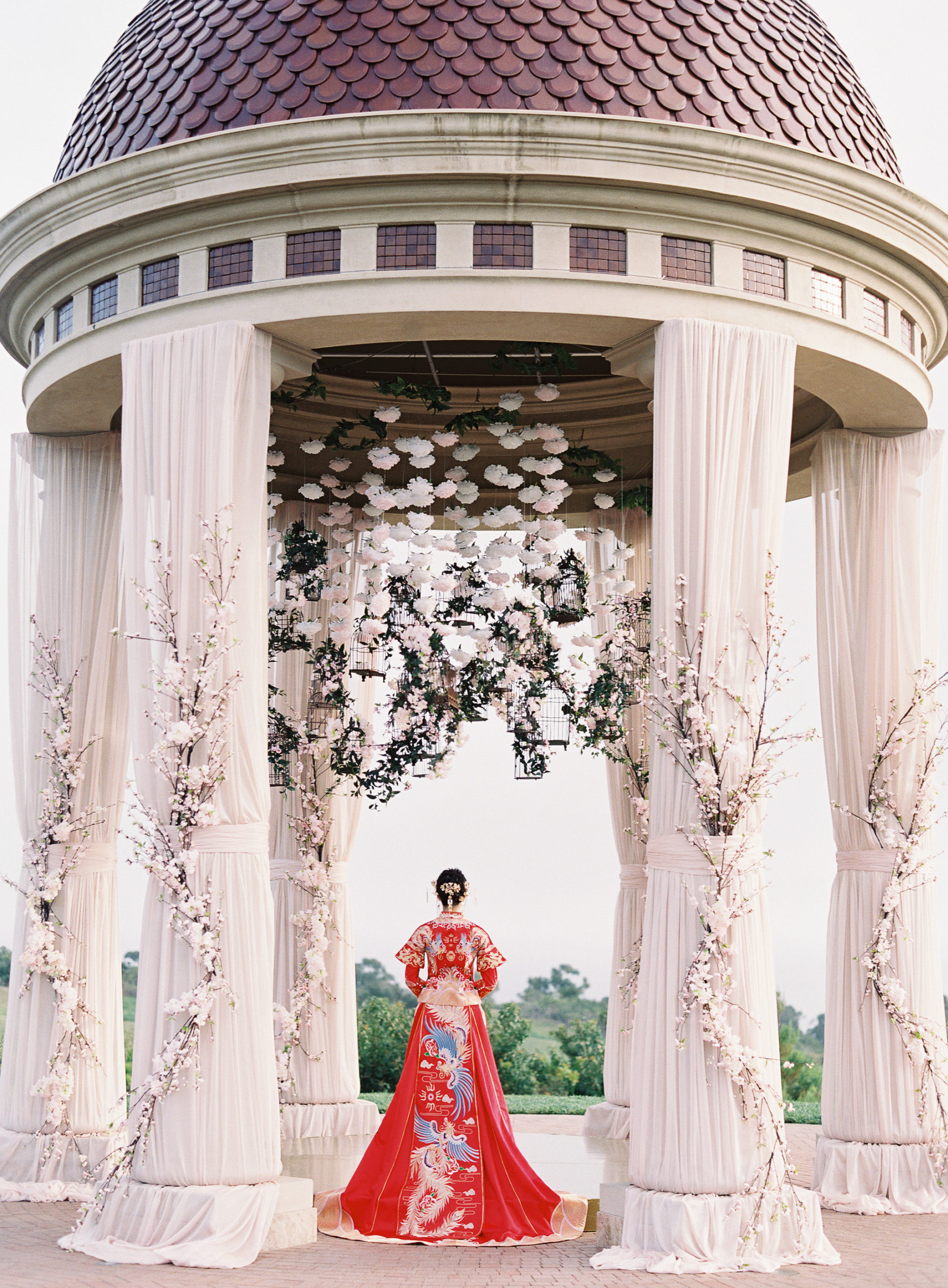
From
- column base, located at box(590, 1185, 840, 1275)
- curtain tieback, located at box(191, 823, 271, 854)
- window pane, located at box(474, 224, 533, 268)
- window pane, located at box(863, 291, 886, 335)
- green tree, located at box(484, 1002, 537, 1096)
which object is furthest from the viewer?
green tree, located at box(484, 1002, 537, 1096)

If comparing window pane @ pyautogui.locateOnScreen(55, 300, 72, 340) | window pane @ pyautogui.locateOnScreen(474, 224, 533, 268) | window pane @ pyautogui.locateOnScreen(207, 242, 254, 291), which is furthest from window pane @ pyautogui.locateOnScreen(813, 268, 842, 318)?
window pane @ pyautogui.locateOnScreen(55, 300, 72, 340)

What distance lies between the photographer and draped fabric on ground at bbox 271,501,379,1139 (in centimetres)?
1174

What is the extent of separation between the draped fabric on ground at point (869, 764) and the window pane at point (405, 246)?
142 inches

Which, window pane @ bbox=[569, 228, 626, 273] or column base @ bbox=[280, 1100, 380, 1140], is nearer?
window pane @ bbox=[569, 228, 626, 273]

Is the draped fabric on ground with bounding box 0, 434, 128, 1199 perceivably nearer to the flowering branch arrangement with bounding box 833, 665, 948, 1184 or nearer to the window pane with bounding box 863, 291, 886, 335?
the flowering branch arrangement with bounding box 833, 665, 948, 1184

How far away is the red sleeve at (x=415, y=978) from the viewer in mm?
9117

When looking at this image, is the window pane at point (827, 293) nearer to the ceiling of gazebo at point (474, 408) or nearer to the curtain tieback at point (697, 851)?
A: the ceiling of gazebo at point (474, 408)

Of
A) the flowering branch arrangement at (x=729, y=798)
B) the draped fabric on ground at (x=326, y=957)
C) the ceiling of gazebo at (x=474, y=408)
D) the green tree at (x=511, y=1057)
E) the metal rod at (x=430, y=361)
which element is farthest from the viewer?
the green tree at (x=511, y=1057)

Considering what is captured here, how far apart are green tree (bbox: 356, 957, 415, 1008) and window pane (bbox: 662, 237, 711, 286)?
18.7 metres

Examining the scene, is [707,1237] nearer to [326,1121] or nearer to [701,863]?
[701,863]

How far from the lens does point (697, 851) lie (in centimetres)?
801

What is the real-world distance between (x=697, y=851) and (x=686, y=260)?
3.40 meters

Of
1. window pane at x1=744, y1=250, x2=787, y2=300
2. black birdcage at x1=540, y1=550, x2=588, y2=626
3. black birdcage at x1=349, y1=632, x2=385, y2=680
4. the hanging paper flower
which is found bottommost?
black birdcage at x1=349, y1=632, x2=385, y2=680

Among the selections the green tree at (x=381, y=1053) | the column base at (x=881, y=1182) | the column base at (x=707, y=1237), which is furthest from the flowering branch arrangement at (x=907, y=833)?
the green tree at (x=381, y=1053)
